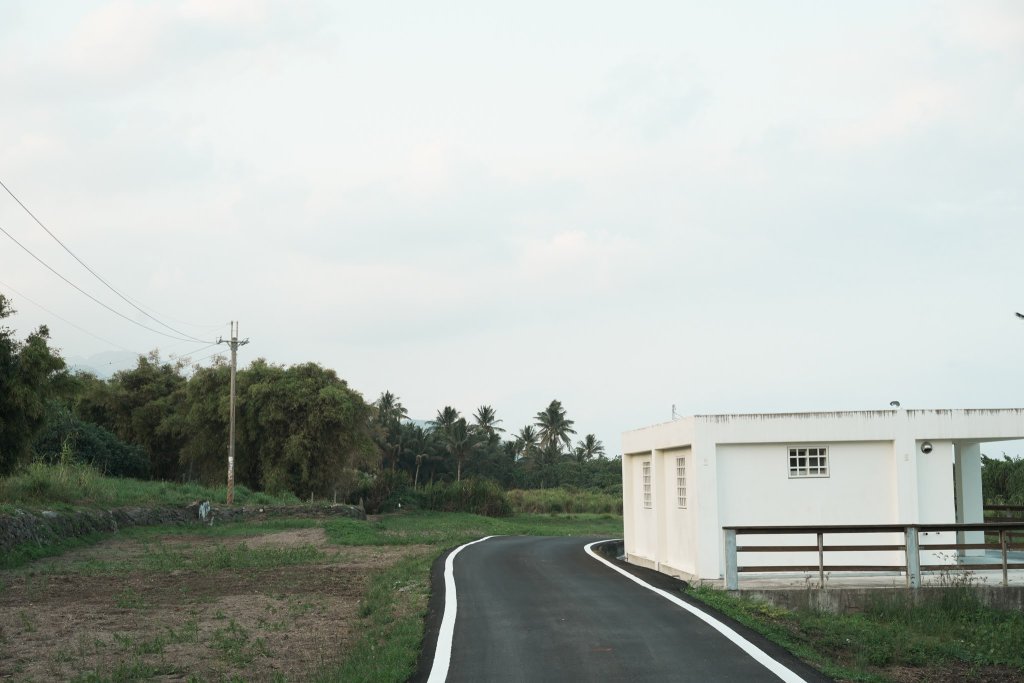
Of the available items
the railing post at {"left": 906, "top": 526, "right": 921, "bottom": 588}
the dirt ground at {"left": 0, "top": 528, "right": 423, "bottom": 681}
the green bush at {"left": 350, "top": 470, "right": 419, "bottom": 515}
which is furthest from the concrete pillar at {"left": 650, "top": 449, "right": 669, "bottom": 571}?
the green bush at {"left": 350, "top": 470, "right": 419, "bottom": 515}

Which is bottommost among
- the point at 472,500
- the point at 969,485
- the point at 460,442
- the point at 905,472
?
the point at 472,500

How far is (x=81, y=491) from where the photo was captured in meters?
30.4

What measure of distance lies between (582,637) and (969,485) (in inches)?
561

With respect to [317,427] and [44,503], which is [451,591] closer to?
[44,503]

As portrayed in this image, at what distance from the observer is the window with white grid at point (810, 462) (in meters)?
18.2

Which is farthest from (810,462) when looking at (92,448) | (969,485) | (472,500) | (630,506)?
(472,500)

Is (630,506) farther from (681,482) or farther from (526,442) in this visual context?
(526,442)

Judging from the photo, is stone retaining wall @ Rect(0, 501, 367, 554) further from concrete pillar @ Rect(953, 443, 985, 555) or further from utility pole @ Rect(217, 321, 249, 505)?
concrete pillar @ Rect(953, 443, 985, 555)

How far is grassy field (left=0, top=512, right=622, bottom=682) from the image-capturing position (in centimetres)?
1027

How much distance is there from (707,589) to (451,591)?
4088 millimetres

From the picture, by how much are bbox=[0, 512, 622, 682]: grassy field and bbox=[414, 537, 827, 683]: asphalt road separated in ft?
2.12

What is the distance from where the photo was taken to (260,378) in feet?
177

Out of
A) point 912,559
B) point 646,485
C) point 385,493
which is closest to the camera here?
point 912,559

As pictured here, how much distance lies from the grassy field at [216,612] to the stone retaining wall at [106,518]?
3.14 ft
